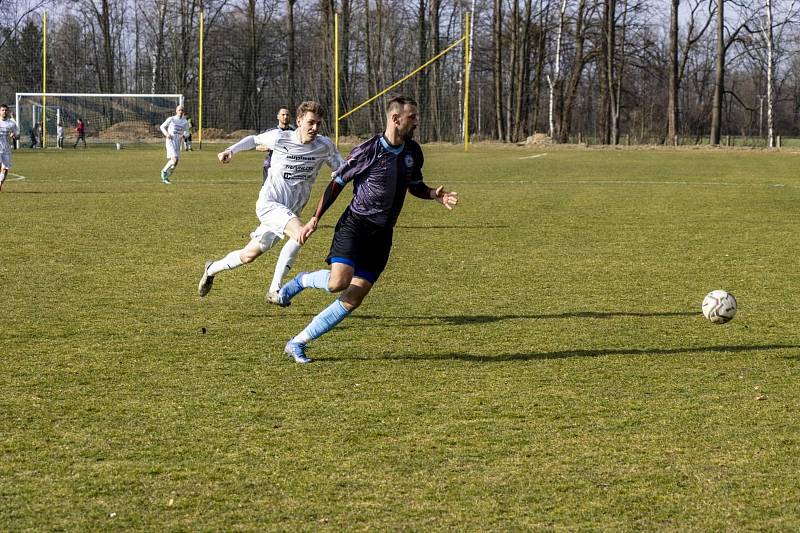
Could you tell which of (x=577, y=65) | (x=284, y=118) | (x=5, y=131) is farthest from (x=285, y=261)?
(x=577, y=65)

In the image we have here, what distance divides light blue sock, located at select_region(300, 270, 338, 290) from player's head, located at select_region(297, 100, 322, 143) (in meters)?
1.32

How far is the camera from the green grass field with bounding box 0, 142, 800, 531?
4.30 m

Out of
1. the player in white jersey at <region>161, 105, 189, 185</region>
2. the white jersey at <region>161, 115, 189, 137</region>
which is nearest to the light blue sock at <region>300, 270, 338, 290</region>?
the player in white jersey at <region>161, 105, 189, 185</region>

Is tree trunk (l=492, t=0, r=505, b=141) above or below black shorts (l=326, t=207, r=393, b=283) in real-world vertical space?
above

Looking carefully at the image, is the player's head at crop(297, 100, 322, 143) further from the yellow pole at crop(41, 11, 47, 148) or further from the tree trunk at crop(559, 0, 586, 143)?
the tree trunk at crop(559, 0, 586, 143)

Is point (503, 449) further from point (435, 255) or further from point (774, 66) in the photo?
point (774, 66)

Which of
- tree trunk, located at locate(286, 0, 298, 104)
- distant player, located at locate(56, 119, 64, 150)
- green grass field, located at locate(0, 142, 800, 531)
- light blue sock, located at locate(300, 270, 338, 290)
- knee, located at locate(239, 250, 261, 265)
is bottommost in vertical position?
green grass field, located at locate(0, 142, 800, 531)

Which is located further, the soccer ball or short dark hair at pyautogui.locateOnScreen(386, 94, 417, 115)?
the soccer ball

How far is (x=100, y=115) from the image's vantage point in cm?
4894

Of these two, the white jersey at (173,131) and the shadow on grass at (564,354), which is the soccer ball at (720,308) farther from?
the white jersey at (173,131)

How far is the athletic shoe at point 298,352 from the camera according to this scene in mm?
6820

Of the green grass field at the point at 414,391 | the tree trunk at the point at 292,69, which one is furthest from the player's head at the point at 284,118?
the tree trunk at the point at 292,69

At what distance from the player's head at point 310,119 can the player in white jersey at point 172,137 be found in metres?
17.1

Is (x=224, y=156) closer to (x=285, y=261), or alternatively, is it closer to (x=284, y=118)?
(x=285, y=261)
